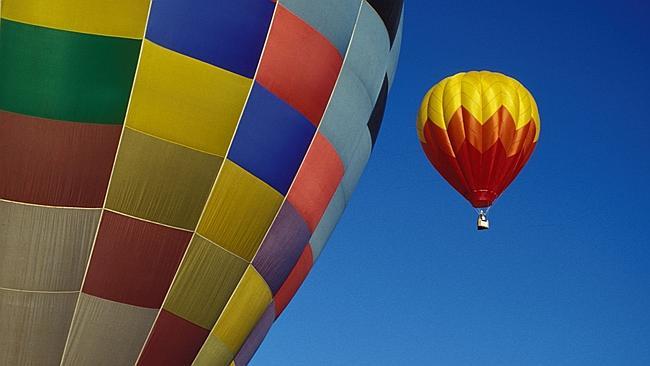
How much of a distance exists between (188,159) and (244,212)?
613mm

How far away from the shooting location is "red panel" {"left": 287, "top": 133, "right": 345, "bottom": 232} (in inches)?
354

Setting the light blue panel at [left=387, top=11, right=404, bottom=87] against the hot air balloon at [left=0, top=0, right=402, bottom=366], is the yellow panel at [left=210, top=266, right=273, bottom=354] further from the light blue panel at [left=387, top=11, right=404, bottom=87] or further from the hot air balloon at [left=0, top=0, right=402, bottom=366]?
the light blue panel at [left=387, top=11, right=404, bottom=87]

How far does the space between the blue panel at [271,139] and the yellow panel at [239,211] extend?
0.25ft

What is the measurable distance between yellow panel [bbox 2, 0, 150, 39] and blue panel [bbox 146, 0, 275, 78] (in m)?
0.10

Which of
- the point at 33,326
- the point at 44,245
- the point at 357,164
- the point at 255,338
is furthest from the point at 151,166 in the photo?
the point at 357,164

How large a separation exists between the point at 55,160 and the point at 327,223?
9.50 ft

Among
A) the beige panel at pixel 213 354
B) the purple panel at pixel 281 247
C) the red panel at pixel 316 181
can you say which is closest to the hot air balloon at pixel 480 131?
the red panel at pixel 316 181

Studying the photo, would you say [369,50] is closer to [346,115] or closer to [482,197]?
[346,115]

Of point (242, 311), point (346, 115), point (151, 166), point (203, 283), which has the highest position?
point (346, 115)

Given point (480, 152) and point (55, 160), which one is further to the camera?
point (480, 152)

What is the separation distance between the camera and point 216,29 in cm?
826

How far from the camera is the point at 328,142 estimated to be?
9234 mm

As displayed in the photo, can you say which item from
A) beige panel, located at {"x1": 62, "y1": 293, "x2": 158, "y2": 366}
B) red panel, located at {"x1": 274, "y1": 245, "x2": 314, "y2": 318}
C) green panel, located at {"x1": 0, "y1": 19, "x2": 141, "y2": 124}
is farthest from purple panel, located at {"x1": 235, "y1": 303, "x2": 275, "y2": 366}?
green panel, located at {"x1": 0, "y1": 19, "x2": 141, "y2": 124}

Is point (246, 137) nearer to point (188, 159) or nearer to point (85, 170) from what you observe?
point (188, 159)
